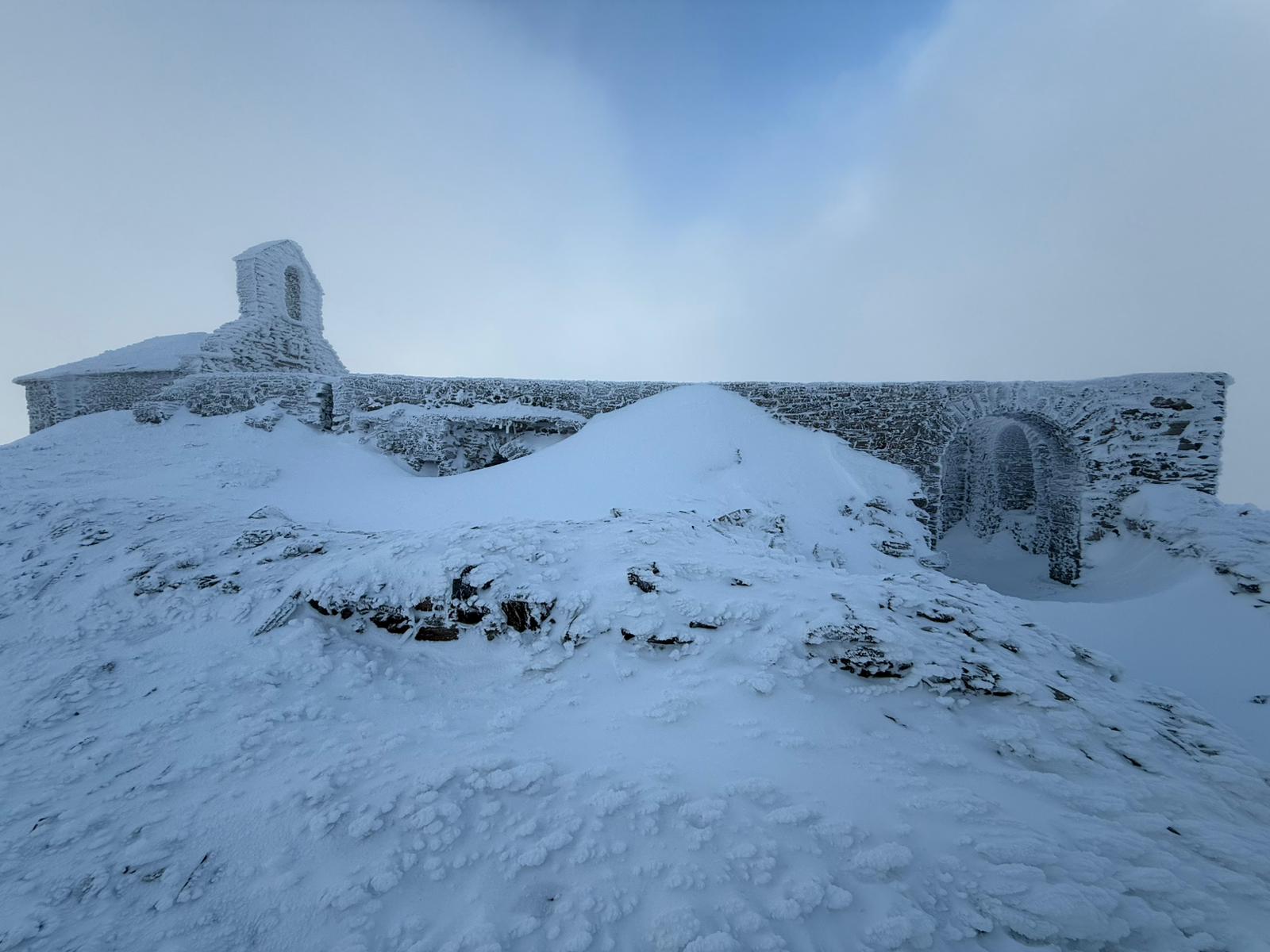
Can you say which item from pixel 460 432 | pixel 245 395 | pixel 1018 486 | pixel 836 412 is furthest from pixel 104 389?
pixel 1018 486

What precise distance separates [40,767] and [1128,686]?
6.27m

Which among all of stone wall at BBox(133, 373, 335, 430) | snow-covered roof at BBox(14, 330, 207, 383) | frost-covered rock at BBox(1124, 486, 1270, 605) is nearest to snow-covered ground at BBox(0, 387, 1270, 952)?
frost-covered rock at BBox(1124, 486, 1270, 605)

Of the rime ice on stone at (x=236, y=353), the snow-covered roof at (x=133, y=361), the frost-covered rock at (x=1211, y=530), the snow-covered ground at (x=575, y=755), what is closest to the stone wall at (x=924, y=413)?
the frost-covered rock at (x=1211, y=530)

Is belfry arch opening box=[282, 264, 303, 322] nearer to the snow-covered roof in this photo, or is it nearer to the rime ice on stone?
the rime ice on stone

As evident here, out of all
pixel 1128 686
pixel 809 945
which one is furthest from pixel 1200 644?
pixel 809 945

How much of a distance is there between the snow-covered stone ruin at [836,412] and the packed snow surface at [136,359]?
229 inches

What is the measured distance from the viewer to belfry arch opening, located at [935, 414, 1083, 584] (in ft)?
28.0

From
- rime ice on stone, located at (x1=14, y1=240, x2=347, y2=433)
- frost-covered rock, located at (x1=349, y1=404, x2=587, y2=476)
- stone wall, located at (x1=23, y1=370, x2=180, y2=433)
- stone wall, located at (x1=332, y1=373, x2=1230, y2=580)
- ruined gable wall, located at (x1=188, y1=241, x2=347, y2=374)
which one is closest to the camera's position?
stone wall, located at (x1=332, y1=373, x2=1230, y2=580)

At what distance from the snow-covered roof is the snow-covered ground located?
12.8 meters

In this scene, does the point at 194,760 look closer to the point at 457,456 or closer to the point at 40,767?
the point at 40,767

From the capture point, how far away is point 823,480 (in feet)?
25.2

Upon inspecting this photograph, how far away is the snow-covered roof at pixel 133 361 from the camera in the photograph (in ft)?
45.2

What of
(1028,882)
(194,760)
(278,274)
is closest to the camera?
(1028,882)

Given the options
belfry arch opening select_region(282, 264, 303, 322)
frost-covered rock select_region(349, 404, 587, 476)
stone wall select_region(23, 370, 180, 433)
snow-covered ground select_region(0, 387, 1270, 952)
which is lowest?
snow-covered ground select_region(0, 387, 1270, 952)
